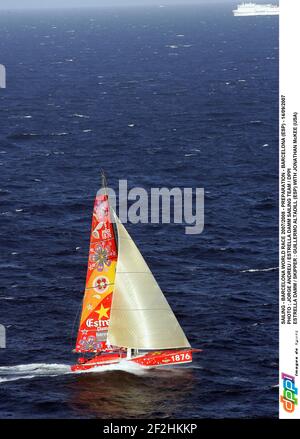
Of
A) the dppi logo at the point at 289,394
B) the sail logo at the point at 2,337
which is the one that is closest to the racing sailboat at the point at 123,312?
the sail logo at the point at 2,337

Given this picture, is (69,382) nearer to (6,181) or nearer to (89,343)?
(89,343)

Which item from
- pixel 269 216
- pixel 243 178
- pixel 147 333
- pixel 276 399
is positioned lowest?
pixel 276 399

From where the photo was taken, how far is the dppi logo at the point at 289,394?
6138cm

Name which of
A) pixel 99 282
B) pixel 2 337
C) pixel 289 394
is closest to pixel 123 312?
pixel 99 282

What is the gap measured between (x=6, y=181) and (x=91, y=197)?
1891 centimetres

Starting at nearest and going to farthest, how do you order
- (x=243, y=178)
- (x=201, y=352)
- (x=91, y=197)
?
(x=201, y=352) < (x=91, y=197) < (x=243, y=178)

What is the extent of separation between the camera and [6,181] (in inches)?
6476

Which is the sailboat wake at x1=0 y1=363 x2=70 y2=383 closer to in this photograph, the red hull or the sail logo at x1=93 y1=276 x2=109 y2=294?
the red hull

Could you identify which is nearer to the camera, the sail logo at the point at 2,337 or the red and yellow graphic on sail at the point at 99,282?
the red and yellow graphic on sail at the point at 99,282

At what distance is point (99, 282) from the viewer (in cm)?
8856

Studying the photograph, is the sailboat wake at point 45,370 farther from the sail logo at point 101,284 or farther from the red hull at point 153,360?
the sail logo at point 101,284

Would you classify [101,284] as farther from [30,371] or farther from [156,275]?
[156,275]

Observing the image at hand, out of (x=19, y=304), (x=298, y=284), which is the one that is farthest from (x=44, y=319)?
(x=298, y=284)

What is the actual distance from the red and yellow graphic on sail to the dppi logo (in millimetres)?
27138
